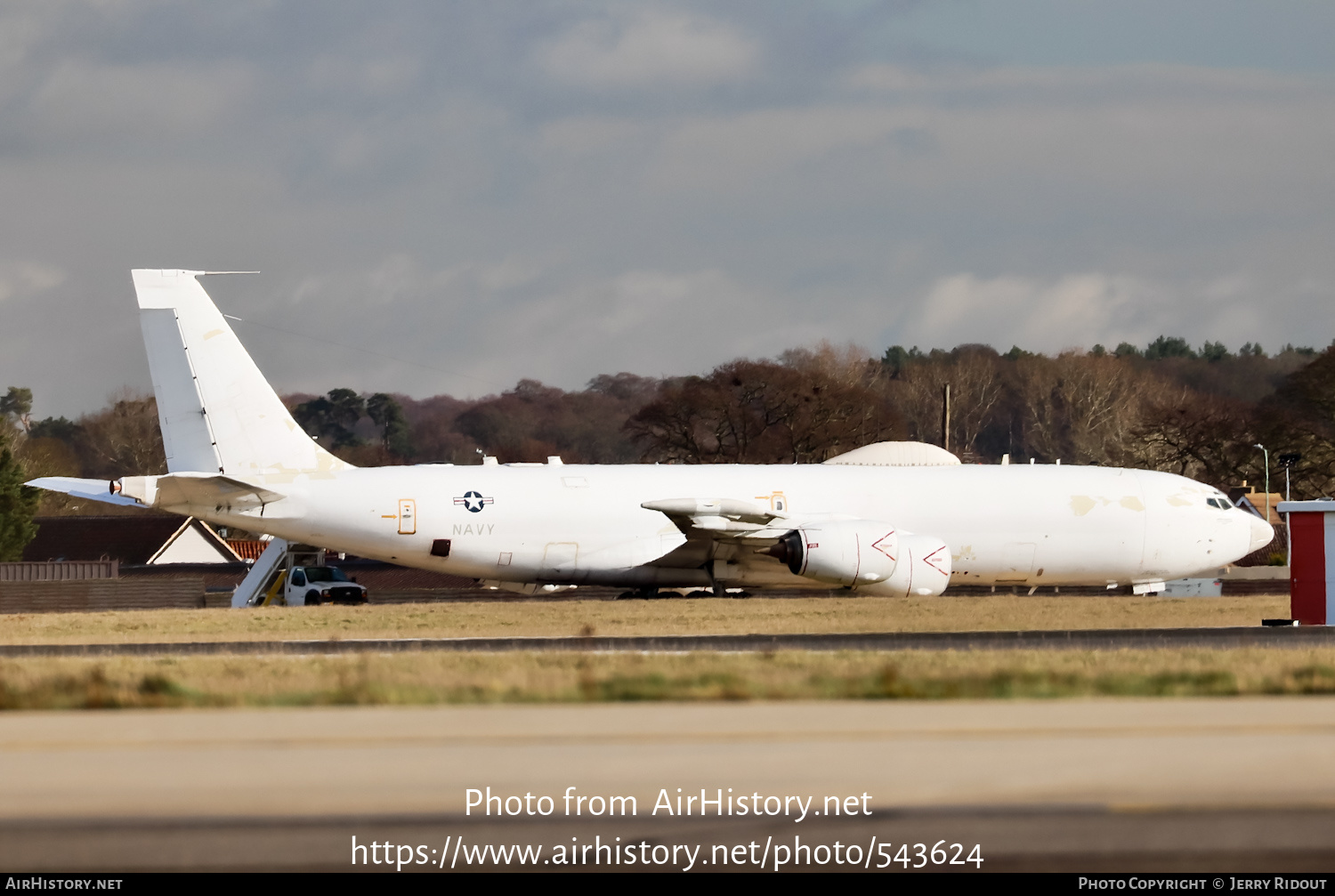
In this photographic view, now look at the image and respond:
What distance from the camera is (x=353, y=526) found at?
1598 inches

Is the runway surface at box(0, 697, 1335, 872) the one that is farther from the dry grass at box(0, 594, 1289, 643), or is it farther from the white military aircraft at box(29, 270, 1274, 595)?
the white military aircraft at box(29, 270, 1274, 595)

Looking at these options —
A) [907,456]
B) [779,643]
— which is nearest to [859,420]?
[907,456]

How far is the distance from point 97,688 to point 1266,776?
547 inches

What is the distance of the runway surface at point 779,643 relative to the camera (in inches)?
1011

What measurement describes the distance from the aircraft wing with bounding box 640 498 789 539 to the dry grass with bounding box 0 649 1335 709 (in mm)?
15916

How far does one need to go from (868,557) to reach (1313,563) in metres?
11.3

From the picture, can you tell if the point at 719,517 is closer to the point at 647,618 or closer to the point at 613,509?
the point at 613,509

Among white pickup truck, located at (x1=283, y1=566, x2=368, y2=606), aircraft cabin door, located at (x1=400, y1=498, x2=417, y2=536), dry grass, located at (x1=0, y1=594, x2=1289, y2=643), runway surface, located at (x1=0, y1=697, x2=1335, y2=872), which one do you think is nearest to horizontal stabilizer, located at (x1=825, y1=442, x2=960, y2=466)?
dry grass, located at (x1=0, y1=594, x2=1289, y2=643)

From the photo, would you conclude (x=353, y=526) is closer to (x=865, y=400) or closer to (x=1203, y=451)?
(x=865, y=400)

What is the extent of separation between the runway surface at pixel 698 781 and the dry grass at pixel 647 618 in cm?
1500

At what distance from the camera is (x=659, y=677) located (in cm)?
2008

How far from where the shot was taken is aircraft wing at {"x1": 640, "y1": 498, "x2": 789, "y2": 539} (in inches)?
1590

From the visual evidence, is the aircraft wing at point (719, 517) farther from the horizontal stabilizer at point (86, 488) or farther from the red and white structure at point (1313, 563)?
the horizontal stabilizer at point (86, 488)

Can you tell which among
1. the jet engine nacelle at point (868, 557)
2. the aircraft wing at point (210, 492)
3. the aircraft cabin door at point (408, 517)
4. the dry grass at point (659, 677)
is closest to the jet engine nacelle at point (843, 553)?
the jet engine nacelle at point (868, 557)
